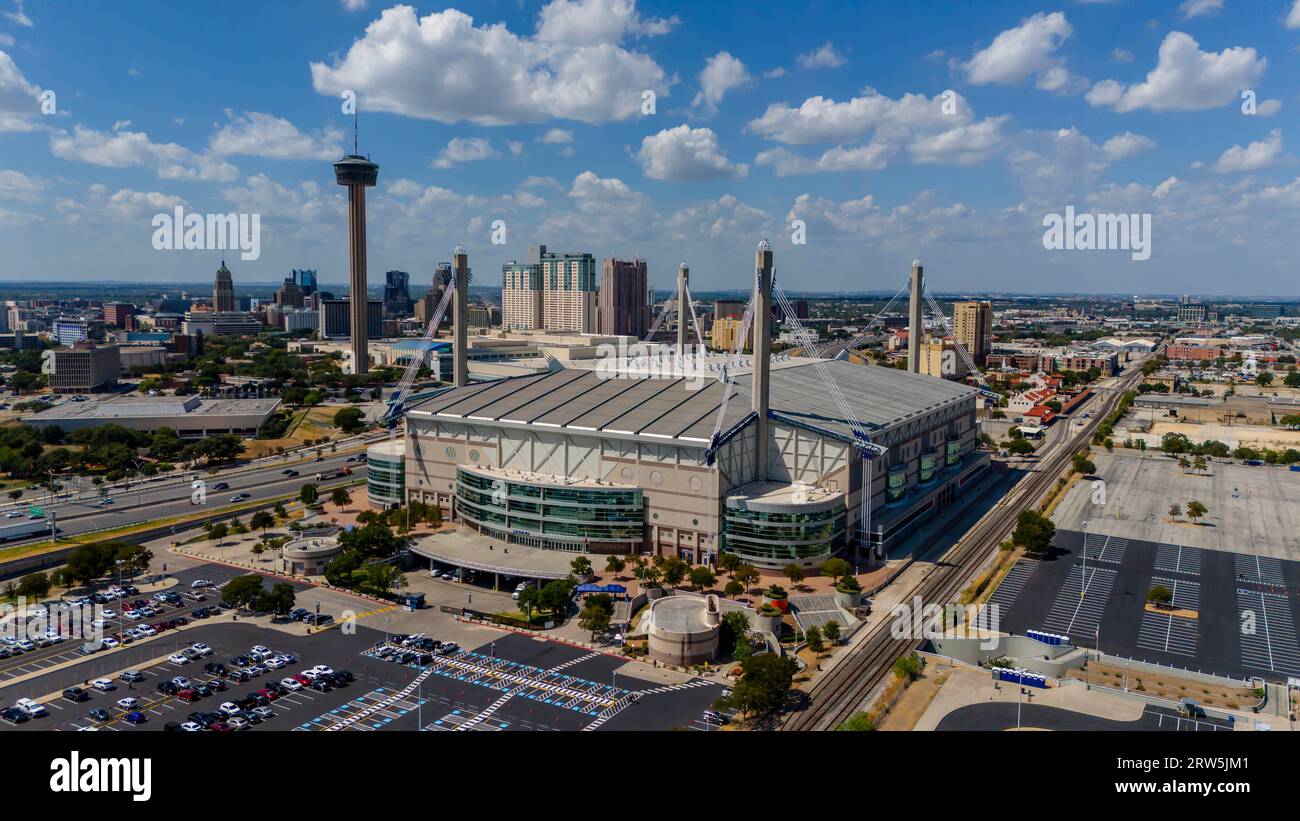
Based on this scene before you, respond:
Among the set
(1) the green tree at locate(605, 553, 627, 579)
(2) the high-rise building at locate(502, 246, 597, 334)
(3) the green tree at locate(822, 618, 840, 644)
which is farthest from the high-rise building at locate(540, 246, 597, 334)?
(3) the green tree at locate(822, 618, 840, 644)

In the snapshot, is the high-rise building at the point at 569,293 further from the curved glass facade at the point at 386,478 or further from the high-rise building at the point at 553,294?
the curved glass facade at the point at 386,478

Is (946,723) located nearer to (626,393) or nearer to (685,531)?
(685,531)

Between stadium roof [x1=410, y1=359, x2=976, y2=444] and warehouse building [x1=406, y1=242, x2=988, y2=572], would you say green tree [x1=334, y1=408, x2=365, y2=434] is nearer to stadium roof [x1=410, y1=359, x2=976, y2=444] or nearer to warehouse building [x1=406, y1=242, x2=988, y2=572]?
stadium roof [x1=410, y1=359, x2=976, y2=444]

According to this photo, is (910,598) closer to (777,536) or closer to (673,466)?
(777,536)

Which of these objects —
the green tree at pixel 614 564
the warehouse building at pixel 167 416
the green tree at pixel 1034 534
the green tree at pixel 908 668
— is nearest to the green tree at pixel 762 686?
the green tree at pixel 908 668
